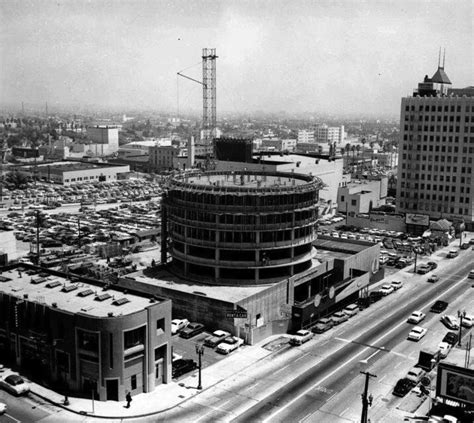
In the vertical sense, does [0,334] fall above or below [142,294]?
below

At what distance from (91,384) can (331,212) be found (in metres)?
129

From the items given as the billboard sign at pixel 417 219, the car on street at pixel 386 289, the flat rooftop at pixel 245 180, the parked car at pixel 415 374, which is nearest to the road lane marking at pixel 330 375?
the parked car at pixel 415 374

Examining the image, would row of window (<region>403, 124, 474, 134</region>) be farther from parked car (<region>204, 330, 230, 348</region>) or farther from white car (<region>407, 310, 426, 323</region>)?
parked car (<region>204, 330, 230, 348</region>)

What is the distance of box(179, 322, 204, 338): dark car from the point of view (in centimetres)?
7700

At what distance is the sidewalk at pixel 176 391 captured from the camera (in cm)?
5724

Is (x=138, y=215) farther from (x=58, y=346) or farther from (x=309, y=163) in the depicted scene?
(x=58, y=346)

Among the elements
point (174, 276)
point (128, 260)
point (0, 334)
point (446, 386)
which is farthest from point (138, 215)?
point (446, 386)

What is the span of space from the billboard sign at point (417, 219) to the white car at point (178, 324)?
89.4 m

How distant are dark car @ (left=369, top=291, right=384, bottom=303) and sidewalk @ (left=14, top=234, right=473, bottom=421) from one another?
88.0 ft

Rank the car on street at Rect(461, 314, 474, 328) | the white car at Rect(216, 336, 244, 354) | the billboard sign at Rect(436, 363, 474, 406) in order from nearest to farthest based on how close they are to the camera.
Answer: the billboard sign at Rect(436, 363, 474, 406) → the white car at Rect(216, 336, 244, 354) → the car on street at Rect(461, 314, 474, 328)

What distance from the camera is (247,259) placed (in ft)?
281

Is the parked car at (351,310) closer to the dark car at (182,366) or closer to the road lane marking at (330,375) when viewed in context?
the road lane marking at (330,375)

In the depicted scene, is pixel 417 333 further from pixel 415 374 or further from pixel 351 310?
pixel 415 374

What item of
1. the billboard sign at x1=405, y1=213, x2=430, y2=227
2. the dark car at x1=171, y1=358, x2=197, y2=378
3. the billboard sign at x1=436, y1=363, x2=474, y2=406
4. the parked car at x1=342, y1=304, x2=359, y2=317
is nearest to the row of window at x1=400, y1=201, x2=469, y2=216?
the billboard sign at x1=405, y1=213, x2=430, y2=227
